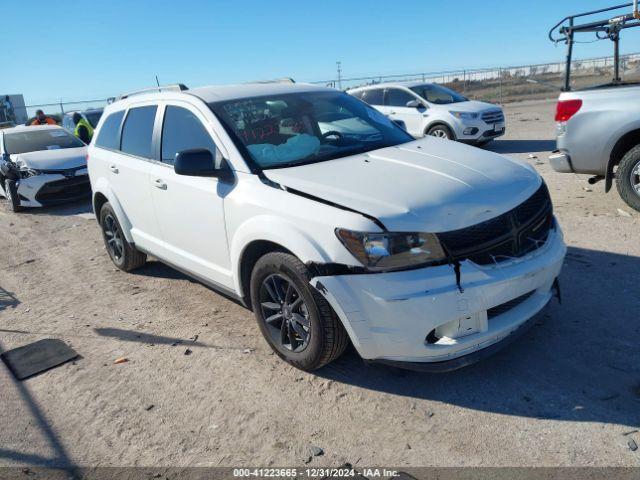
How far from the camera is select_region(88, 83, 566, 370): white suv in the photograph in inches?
113

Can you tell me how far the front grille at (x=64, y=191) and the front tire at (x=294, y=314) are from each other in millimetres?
7657

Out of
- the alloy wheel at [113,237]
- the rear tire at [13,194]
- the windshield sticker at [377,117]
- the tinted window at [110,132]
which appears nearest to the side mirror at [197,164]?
the windshield sticker at [377,117]

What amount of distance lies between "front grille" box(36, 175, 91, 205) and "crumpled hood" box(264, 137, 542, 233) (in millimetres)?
7669

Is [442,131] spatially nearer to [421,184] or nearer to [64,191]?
[64,191]

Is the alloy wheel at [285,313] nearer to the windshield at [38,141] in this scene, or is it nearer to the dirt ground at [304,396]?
the dirt ground at [304,396]

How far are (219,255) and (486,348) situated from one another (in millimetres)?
2011

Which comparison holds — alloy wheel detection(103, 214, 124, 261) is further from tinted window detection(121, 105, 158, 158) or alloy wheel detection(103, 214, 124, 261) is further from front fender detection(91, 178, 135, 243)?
tinted window detection(121, 105, 158, 158)

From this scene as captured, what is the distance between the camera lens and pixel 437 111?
1202 centimetres

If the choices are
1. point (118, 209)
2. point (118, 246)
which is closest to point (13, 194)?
point (118, 246)

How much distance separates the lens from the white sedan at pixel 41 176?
9.70m

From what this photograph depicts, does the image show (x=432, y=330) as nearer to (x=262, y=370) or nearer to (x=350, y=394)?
(x=350, y=394)

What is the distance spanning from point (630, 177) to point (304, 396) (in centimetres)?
480

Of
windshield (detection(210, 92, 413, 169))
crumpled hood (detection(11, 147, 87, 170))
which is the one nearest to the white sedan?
crumpled hood (detection(11, 147, 87, 170))

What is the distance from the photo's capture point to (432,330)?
2.87 meters
